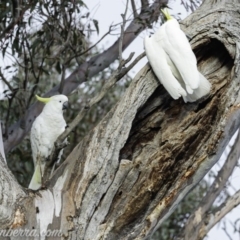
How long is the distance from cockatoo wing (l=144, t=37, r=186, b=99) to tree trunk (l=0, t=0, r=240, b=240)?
0.06m

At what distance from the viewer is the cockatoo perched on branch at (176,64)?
2973 millimetres

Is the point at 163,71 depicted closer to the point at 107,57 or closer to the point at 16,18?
the point at 16,18

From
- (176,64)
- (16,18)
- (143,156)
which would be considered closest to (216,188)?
(16,18)

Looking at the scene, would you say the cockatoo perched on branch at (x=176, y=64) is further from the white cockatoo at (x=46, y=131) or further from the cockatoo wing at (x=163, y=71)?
the white cockatoo at (x=46, y=131)

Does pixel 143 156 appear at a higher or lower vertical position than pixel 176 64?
lower

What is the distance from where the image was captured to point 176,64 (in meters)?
3.04

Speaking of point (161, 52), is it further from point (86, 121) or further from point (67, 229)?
point (86, 121)

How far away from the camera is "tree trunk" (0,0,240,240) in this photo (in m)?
2.96

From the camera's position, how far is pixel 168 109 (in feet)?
10.4

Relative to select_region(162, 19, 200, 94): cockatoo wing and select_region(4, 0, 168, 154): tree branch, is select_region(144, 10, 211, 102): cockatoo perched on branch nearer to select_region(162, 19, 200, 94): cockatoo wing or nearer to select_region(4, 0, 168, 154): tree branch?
select_region(162, 19, 200, 94): cockatoo wing

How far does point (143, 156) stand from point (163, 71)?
38cm

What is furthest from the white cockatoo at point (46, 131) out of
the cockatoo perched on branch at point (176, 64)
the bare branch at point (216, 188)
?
the bare branch at point (216, 188)

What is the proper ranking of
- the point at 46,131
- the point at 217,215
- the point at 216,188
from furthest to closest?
1. the point at 216,188
2. the point at 217,215
3. the point at 46,131

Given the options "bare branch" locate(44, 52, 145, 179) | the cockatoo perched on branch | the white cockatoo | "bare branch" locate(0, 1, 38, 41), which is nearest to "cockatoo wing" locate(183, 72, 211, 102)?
the cockatoo perched on branch
